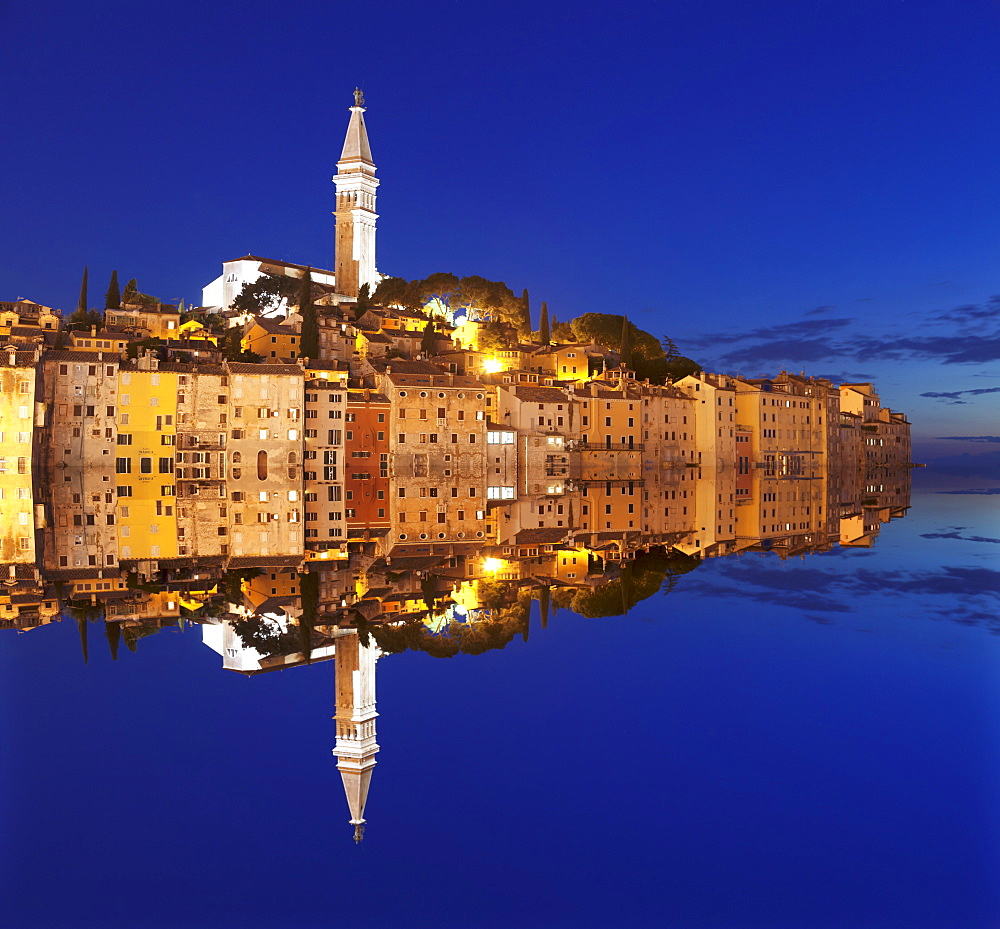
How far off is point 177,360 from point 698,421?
27004 mm

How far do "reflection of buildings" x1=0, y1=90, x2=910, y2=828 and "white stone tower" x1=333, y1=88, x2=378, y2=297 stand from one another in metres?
0.20

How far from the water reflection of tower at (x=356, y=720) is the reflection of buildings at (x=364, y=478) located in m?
0.03

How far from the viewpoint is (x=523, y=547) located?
19.7 meters

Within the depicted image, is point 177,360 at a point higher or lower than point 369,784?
higher

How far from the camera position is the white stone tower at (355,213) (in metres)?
59.4

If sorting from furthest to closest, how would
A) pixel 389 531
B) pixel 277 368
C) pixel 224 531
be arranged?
pixel 277 368 → pixel 389 531 → pixel 224 531

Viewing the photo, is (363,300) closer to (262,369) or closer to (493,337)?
(493,337)

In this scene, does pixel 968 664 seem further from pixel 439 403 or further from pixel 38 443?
pixel 38 443

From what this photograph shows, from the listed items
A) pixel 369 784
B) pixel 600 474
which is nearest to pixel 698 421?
pixel 600 474

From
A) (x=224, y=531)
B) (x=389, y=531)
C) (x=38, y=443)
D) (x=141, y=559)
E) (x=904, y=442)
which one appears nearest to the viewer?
(x=141, y=559)

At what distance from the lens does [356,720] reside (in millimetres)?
7863

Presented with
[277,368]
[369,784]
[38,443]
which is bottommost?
[369,784]

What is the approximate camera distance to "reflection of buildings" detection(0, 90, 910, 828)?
1267 cm

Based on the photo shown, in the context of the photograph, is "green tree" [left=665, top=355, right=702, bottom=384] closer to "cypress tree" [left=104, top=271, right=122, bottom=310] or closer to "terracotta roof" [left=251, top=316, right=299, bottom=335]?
"terracotta roof" [left=251, top=316, right=299, bottom=335]
